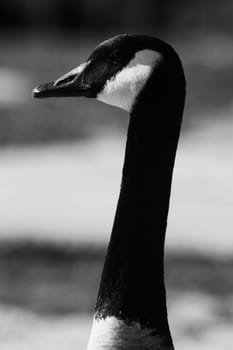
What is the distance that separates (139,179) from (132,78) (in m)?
0.26

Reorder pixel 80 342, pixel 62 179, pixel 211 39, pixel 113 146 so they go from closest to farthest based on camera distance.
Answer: pixel 80 342
pixel 62 179
pixel 113 146
pixel 211 39

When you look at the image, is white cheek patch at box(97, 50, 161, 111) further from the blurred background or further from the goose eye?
the blurred background

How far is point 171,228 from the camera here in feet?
21.2

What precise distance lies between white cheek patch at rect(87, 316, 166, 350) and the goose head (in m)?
0.57

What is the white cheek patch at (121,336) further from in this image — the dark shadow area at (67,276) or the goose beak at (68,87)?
the dark shadow area at (67,276)

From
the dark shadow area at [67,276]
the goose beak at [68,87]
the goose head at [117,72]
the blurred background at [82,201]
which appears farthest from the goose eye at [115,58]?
the dark shadow area at [67,276]

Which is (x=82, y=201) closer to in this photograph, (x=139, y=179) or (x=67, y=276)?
(x=67, y=276)

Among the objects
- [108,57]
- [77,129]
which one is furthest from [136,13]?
[108,57]

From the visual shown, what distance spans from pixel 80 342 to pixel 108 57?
1.92 meters

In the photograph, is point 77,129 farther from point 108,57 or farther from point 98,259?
point 108,57

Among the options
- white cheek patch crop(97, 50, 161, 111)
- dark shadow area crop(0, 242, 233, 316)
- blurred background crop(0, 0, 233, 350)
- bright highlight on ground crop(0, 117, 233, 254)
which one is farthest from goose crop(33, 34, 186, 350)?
bright highlight on ground crop(0, 117, 233, 254)

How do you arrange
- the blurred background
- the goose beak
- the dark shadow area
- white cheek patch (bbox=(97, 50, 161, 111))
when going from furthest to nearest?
the dark shadow area < the blurred background < the goose beak < white cheek patch (bbox=(97, 50, 161, 111))

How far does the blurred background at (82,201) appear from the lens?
512 cm

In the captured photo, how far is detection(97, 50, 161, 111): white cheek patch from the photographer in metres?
2.95
